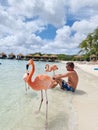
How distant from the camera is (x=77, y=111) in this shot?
5.10 metres

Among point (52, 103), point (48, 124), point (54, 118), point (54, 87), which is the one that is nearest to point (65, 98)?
point (52, 103)

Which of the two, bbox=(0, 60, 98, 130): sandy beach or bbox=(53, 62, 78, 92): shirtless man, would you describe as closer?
bbox=(0, 60, 98, 130): sandy beach

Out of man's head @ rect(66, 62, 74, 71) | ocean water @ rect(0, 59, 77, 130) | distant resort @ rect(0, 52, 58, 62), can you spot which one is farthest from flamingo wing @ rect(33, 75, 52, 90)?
distant resort @ rect(0, 52, 58, 62)

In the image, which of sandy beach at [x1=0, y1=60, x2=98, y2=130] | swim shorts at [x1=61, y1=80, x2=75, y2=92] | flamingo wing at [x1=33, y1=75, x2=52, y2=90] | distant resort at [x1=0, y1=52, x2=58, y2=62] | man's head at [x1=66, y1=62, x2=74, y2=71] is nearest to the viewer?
sandy beach at [x1=0, y1=60, x2=98, y2=130]

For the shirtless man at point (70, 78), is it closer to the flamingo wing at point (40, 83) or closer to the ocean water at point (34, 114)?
the ocean water at point (34, 114)

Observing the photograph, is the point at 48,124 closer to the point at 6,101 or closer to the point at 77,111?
the point at 77,111

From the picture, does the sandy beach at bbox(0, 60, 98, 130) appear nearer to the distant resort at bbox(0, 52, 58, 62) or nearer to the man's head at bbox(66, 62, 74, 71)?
the man's head at bbox(66, 62, 74, 71)

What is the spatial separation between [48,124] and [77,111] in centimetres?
108

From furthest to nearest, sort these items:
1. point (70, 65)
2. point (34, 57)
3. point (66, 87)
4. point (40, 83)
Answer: point (34, 57), point (66, 87), point (70, 65), point (40, 83)

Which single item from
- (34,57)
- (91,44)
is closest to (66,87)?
(91,44)

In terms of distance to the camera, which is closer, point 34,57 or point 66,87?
point 66,87

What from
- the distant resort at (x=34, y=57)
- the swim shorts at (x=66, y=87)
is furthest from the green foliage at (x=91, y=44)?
the swim shorts at (x=66, y=87)

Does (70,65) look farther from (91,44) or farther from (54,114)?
(91,44)

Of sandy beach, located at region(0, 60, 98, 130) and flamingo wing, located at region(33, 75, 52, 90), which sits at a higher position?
flamingo wing, located at region(33, 75, 52, 90)
